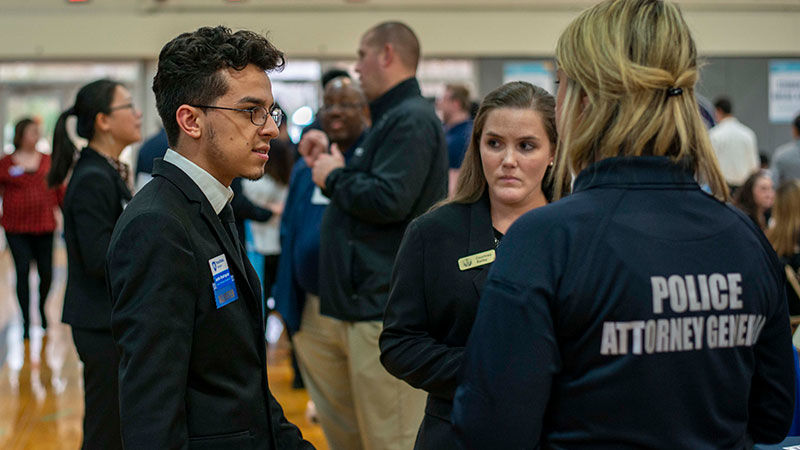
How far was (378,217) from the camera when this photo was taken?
10.0 ft

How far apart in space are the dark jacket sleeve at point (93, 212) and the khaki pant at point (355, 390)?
914mm

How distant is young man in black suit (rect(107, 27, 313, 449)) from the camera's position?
4.99 feet

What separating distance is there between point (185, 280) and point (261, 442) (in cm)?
38

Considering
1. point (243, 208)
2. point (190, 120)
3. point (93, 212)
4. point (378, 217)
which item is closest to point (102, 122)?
point (93, 212)

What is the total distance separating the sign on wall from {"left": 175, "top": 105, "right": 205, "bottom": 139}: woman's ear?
10.6 meters

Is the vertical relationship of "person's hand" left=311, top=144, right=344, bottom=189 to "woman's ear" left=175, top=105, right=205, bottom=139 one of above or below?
below

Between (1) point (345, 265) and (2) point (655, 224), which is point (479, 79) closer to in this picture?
(1) point (345, 265)

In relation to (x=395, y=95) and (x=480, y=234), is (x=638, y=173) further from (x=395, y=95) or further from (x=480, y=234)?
(x=395, y=95)

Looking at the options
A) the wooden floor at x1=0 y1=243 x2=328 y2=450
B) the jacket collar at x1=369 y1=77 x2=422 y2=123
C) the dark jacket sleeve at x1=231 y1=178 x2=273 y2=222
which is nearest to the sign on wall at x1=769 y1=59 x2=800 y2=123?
the wooden floor at x1=0 y1=243 x2=328 y2=450

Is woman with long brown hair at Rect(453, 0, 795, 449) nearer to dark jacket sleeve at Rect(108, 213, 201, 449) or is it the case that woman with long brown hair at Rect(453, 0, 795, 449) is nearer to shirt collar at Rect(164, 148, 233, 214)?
dark jacket sleeve at Rect(108, 213, 201, 449)

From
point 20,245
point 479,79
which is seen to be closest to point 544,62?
point 479,79

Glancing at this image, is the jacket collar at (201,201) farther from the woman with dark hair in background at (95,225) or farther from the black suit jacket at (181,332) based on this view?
the woman with dark hair in background at (95,225)

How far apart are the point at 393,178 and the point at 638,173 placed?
1820 mm

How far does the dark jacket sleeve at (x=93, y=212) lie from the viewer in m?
2.94
